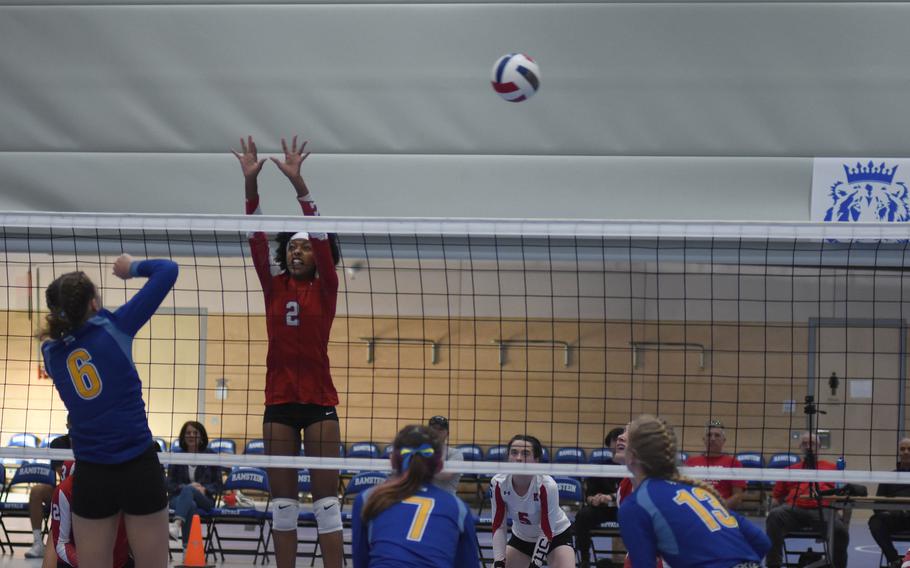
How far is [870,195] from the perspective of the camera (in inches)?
420

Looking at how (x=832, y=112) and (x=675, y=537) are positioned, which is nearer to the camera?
(x=675, y=537)

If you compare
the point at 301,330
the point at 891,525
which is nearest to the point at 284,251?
the point at 301,330

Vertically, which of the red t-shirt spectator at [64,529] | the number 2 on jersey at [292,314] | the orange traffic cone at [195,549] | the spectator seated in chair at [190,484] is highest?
the number 2 on jersey at [292,314]

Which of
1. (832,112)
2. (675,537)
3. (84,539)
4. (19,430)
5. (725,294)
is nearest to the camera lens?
(675,537)

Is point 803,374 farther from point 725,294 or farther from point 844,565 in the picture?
point 844,565

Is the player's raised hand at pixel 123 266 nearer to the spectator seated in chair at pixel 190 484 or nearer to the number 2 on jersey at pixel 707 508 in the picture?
the number 2 on jersey at pixel 707 508

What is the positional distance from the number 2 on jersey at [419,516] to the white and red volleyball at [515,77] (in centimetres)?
506

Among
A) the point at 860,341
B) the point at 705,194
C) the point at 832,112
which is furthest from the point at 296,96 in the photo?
the point at 860,341

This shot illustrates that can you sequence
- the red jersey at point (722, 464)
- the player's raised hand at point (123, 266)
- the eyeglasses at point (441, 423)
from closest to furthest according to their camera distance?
the player's raised hand at point (123, 266) < the eyeglasses at point (441, 423) < the red jersey at point (722, 464)

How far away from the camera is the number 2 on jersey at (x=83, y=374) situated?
4809 millimetres

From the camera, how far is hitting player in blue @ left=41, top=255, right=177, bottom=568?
15.8 feet

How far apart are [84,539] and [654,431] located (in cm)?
265

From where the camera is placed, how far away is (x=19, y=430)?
1642 centimetres

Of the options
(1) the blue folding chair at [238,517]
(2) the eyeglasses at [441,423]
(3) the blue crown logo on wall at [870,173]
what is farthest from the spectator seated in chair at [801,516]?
(1) the blue folding chair at [238,517]
